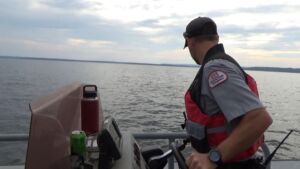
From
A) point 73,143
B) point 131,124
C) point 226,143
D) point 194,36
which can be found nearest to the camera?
point 73,143

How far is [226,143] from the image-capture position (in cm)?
217

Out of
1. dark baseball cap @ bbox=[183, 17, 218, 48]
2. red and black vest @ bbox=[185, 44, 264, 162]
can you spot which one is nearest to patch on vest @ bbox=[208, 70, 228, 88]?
red and black vest @ bbox=[185, 44, 264, 162]

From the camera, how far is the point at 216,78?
7.40ft

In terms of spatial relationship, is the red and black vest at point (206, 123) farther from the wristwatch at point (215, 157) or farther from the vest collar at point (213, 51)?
the wristwatch at point (215, 157)

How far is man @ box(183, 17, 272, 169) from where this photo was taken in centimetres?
216

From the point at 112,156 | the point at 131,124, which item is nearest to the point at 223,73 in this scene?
the point at 112,156

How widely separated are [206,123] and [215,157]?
0.75 feet

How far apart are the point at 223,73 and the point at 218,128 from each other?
0.31m

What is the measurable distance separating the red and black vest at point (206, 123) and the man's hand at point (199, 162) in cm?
15

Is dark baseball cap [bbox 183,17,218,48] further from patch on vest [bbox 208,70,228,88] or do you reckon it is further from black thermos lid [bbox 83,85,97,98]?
black thermos lid [bbox 83,85,97,98]

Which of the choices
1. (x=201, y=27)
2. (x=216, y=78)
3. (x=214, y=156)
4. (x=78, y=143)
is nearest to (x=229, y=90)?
(x=216, y=78)

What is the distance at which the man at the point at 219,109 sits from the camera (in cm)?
216

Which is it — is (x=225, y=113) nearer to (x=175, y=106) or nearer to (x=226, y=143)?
(x=226, y=143)

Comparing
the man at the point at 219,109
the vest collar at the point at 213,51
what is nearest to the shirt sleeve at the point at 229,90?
the man at the point at 219,109
